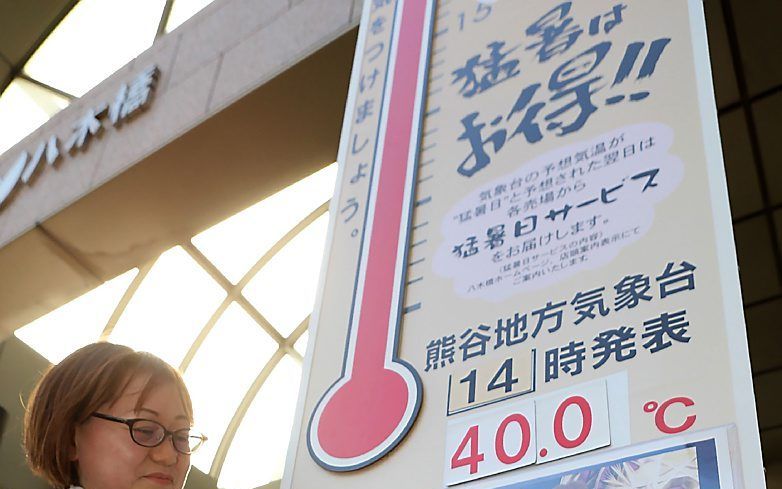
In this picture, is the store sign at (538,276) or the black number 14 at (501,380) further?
the black number 14 at (501,380)

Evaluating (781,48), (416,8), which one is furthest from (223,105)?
(781,48)

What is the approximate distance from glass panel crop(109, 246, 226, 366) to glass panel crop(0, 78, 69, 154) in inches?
62.6

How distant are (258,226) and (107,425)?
5.84 meters

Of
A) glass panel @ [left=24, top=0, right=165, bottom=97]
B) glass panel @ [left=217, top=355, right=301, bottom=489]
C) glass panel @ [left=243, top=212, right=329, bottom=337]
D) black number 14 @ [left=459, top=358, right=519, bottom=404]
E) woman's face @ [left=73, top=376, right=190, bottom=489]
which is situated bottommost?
woman's face @ [left=73, top=376, right=190, bottom=489]

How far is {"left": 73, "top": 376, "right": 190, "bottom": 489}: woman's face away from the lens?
6.55 feet

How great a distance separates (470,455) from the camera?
73.9 inches

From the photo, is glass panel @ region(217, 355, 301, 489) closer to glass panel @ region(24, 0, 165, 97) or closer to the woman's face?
glass panel @ region(24, 0, 165, 97)

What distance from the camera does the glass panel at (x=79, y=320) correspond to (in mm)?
7744

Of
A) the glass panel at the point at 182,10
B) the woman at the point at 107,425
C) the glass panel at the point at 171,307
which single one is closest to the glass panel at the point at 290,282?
the glass panel at the point at 171,307

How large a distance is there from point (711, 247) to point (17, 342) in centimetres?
644

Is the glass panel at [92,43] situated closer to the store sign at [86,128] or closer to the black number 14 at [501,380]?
the store sign at [86,128]

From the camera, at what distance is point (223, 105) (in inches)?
199

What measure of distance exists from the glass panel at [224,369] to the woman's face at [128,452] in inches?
244

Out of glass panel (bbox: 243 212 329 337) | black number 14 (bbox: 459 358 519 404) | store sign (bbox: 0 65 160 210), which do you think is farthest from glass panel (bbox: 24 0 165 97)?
black number 14 (bbox: 459 358 519 404)
